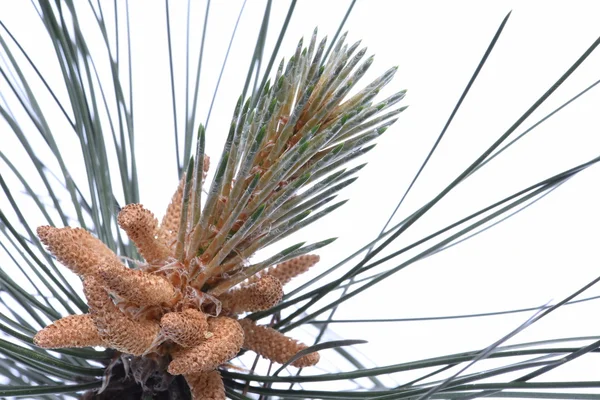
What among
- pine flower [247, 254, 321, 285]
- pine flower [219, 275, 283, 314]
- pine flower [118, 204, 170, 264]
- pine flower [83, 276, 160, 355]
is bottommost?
pine flower [83, 276, 160, 355]

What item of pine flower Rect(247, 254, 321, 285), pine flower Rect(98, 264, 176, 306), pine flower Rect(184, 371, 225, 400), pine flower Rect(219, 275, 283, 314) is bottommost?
pine flower Rect(184, 371, 225, 400)

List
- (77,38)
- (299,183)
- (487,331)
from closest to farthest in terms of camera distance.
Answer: (299,183), (77,38), (487,331)

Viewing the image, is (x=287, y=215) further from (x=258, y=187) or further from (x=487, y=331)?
(x=487, y=331)

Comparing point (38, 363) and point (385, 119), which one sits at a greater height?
point (385, 119)

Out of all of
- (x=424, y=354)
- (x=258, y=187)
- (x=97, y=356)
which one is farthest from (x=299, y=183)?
(x=424, y=354)

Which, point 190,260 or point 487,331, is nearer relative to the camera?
point 190,260

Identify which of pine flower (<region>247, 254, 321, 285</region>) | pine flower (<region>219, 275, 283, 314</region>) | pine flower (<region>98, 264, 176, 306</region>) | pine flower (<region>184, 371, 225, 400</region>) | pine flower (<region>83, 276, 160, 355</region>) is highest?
pine flower (<region>247, 254, 321, 285</region>)

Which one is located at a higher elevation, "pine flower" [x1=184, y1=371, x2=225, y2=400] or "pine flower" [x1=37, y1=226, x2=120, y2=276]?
→ "pine flower" [x1=37, y1=226, x2=120, y2=276]

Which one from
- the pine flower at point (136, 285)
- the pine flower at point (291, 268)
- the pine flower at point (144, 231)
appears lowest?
the pine flower at point (136, 285)
